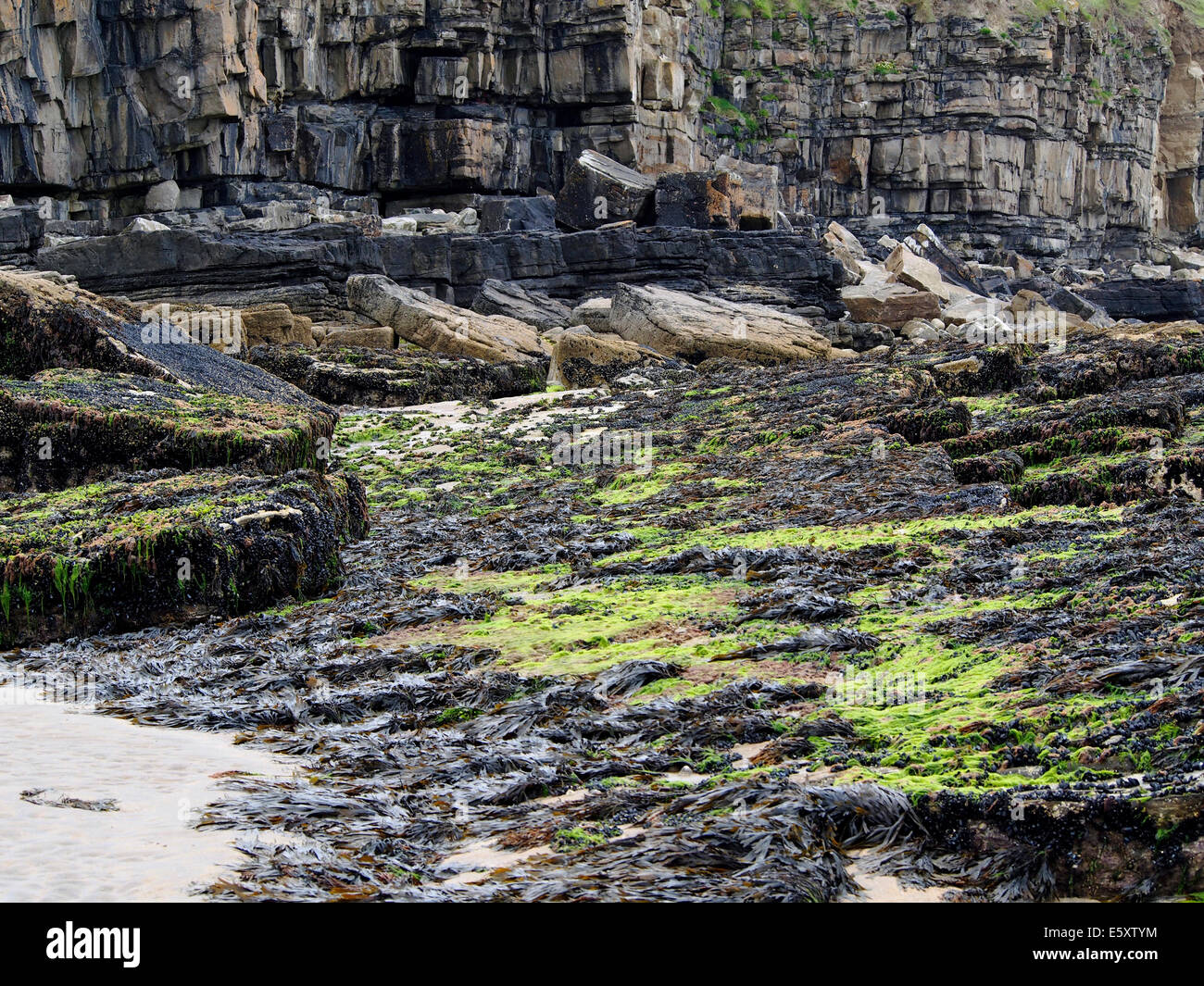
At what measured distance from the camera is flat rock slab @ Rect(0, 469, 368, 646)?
26.1 ft

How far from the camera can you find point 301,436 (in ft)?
37.6

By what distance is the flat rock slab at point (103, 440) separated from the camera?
34.2ft

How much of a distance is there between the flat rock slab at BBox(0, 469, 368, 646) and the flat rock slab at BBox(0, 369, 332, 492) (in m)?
0.93

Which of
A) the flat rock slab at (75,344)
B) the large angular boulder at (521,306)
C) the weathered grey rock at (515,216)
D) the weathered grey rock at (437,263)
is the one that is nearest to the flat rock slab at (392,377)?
the flat rock slab at (75,344)

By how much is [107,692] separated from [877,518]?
18.2 ft

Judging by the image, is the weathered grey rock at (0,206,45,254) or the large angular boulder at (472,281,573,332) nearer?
the large angular boulder at (472,281,573,332)

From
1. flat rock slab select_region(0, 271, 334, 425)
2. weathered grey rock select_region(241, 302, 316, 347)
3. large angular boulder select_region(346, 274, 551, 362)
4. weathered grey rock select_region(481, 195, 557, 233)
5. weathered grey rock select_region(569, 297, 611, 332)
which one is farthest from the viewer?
weathered grey rock select_region(481, 195, 557, 233)

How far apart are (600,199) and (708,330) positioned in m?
12.4

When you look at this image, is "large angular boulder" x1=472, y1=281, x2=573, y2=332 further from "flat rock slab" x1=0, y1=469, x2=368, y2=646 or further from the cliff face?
the cliff face

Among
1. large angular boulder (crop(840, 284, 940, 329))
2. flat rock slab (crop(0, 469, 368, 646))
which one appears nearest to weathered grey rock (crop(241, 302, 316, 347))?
large angular boulder (crop(840, 284, 940, 329))

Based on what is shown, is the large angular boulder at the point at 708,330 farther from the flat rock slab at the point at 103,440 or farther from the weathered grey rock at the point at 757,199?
the flat rock slab at the point at 103,440

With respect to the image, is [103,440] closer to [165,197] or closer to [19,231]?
[19,231]

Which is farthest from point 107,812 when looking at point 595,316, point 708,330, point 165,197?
point 165,197
